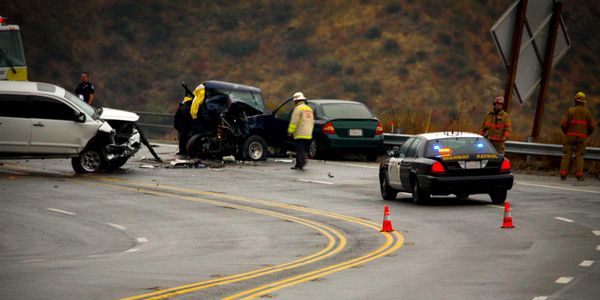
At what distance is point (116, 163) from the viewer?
27.6 metres

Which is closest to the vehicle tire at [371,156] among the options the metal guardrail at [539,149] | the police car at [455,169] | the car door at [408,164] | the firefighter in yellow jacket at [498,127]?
the metal guardrail at [539,149]

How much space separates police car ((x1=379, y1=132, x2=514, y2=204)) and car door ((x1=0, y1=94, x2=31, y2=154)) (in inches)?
346

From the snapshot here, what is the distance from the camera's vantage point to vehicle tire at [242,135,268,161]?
30.7 metres

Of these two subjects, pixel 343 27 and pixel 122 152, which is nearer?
pixel 122 152

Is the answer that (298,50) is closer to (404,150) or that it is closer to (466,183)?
(404,150)

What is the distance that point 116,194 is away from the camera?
23.1 metres

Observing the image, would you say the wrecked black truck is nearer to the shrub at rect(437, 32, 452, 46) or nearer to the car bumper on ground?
the car bumper on ground

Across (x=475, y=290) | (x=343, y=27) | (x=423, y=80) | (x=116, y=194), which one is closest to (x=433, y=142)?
(x=116, y=194)

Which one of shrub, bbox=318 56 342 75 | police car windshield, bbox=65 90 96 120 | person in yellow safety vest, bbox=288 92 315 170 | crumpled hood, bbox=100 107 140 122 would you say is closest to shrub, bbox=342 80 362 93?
shrub, bbox=318 56 342 75

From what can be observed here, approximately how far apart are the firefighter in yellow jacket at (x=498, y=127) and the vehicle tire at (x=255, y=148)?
23.4 feet

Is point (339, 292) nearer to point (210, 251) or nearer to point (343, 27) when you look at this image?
point (210, 251)

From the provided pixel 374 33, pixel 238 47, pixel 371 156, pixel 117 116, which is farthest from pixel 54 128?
pixel 238 47

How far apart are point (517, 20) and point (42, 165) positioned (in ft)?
37.7

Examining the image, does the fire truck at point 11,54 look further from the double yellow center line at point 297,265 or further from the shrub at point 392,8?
the shrub at point 392,8
